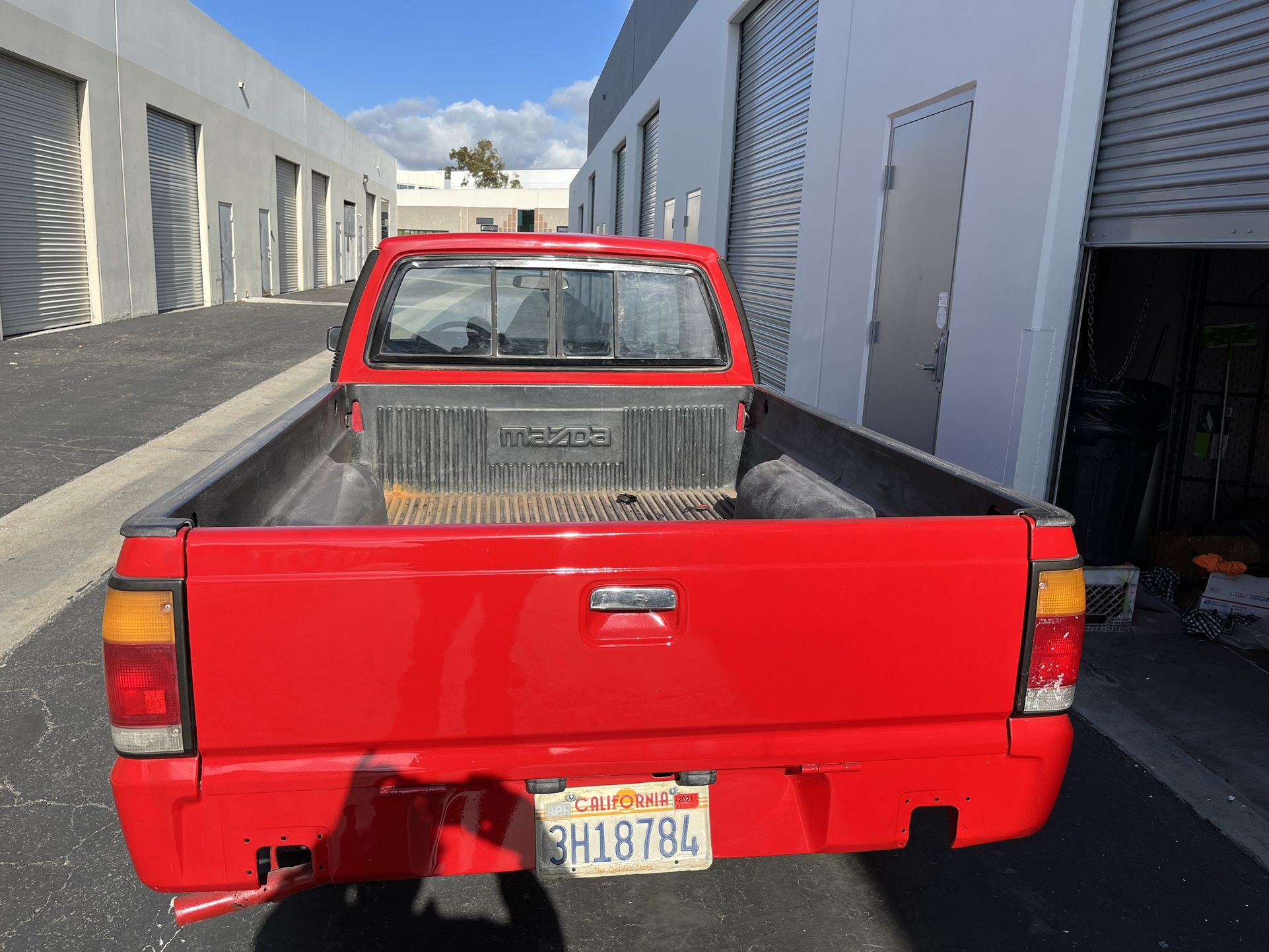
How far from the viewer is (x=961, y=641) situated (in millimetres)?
2162

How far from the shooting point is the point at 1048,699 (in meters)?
2.23

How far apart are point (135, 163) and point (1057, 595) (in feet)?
64.5

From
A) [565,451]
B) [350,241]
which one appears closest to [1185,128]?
[565,451]

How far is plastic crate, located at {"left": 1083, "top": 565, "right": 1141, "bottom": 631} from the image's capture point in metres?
4.98

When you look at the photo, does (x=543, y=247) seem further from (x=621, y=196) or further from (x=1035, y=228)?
(x=621, y=196)

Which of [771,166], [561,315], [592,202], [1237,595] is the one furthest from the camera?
[592,202]

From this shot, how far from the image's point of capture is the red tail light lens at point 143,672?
6.24 ft

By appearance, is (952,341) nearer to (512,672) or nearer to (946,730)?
(946,730)

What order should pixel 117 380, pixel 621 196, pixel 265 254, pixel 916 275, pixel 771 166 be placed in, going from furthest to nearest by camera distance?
pixel 621 196 → pixel 265 254 → pixel 117 380 → pixel 771 166 → pixel 916 275

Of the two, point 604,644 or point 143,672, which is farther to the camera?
point 604,644

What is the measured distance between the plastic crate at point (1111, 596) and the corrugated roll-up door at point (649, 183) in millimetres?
15278

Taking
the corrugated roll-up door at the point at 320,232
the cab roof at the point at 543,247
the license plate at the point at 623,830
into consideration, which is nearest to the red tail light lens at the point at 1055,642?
the license plate at the point at 623,830

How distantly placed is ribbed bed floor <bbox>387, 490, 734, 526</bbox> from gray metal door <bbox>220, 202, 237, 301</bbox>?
21.1m

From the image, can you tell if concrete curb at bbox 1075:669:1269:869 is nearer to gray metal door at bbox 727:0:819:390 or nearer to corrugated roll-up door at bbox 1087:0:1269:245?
corrugated roll-up door at bbox 1087:0:1269:245
